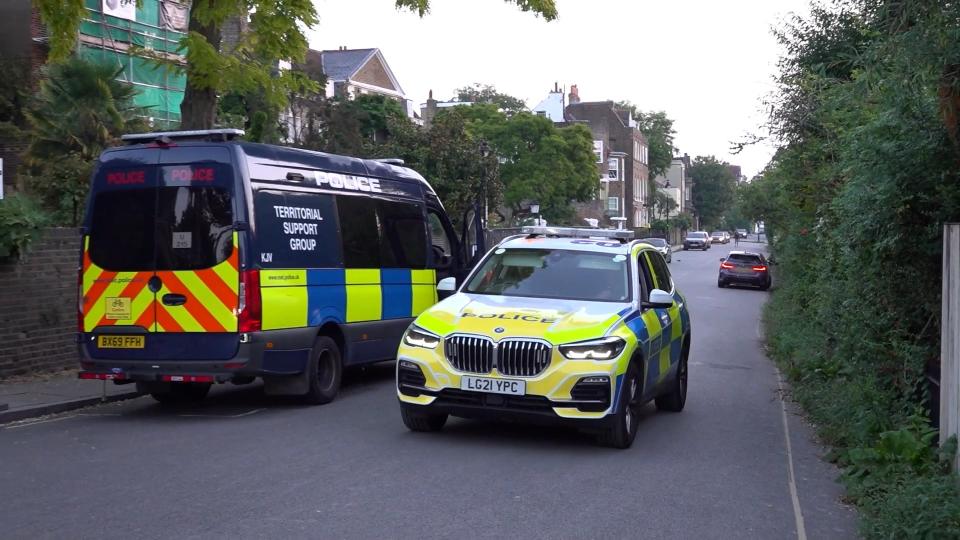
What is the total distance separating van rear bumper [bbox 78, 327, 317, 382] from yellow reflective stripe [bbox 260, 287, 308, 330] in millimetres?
97

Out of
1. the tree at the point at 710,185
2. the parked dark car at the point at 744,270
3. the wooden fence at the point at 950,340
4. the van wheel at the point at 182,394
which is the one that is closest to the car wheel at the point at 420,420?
the van wheel at the point at 182,394

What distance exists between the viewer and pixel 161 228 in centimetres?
1064

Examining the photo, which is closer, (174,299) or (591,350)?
(591,350)

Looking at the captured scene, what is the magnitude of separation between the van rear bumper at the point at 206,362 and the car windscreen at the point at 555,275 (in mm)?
2100

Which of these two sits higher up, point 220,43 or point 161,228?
point 220,43

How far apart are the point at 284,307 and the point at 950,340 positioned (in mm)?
6410

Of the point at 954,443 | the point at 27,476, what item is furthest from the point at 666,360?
the point at 27,476

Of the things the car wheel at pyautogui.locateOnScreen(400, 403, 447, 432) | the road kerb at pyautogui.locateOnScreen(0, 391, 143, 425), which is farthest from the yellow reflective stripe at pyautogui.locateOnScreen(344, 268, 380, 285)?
the car wheel at pyautogui.locateOnScreen(400, 403, 447, 432)

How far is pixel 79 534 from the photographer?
6.14 metres

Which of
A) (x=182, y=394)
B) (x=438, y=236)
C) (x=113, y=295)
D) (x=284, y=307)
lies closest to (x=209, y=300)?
(x=284, y=307)

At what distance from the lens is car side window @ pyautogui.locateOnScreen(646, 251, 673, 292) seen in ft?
37.4

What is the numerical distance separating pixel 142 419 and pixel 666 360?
5377 mm

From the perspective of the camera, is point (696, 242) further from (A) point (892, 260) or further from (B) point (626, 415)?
(A) point (892, 260)

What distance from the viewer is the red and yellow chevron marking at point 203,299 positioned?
34.0ft
